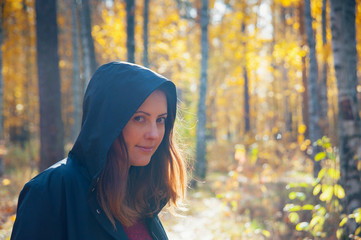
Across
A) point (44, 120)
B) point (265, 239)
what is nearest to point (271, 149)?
point (265, 239)

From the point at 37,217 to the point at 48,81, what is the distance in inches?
184

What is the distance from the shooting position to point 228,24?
15.4 meters

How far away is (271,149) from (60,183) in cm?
695

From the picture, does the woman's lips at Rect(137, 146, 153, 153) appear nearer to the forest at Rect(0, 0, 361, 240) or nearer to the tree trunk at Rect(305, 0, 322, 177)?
the forest at Rect(0, 0, 361, 240)

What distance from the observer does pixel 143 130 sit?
1813 mm

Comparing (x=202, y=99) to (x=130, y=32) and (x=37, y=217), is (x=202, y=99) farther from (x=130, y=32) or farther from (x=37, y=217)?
(x=37, y=217)

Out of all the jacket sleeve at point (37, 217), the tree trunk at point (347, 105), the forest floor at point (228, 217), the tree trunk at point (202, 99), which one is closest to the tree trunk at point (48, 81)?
the forest floor at point (228, 217)

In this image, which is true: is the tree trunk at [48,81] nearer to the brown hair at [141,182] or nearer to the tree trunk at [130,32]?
the tree trunk at [130,32]

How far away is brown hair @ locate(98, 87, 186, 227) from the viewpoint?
1669mm

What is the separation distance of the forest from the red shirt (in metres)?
0.42

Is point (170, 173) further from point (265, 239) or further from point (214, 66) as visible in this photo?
point (214, 66)

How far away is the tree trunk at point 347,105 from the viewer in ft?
11.8

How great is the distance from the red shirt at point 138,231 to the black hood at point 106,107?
0.51m

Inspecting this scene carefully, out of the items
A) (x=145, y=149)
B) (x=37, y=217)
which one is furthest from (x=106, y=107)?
(x=37, y=217)
